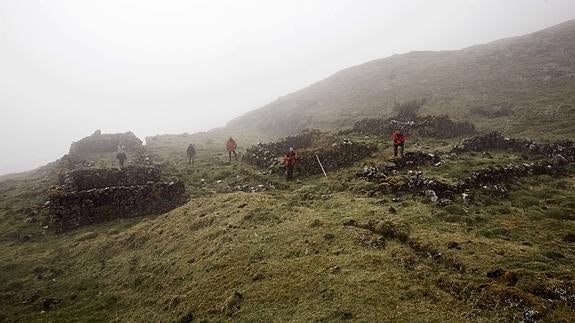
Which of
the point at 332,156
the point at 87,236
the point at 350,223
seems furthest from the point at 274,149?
the point at 350,223

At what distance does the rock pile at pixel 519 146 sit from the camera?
24.1 metres

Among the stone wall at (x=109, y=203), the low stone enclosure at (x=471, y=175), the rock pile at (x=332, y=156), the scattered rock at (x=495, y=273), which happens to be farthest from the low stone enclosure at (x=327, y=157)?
the scattered rock at (x=495, y=273)

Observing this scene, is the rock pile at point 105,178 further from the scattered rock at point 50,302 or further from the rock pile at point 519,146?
the rock pile at point 519,146

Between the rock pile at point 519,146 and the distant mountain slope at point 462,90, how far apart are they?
7.90 metres

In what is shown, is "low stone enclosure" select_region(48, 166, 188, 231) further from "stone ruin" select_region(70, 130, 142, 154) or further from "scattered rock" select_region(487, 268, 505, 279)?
"stone ruin" select_region(70, 130, 142, 154)

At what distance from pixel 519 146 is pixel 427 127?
9.41m

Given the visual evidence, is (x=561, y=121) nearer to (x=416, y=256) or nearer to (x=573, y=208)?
(x=573, y=208)

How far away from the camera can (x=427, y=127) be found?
116ft

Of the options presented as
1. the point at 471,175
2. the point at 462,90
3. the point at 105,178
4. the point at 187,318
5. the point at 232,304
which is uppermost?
the point at 105,178

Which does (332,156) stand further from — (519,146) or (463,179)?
(519,146)

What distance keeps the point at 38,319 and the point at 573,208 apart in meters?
21.6

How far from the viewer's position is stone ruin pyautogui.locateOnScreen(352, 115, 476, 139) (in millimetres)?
34469

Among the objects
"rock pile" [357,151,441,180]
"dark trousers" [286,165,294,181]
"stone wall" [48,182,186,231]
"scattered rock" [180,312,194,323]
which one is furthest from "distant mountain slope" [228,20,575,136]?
"scattered rock" [180,312,194,323]

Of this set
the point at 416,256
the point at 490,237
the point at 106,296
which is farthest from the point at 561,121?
the point at 106,296
